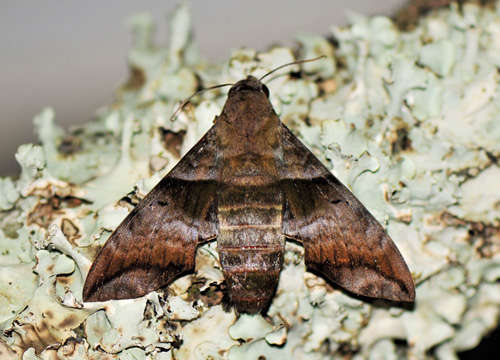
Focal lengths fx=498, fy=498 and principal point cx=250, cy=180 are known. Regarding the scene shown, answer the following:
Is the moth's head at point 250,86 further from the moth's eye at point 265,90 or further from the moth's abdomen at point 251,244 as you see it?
the moth's abdomen at point 251,244

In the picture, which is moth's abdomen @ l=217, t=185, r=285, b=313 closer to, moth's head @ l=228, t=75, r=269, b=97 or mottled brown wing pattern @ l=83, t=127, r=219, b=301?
mottled brown wing pattern @ l=83, t=127, r=219, b=301

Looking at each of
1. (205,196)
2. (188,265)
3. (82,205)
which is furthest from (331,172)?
(82,205)

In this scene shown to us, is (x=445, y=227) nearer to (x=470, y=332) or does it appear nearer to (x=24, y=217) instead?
(x=470, y=332)

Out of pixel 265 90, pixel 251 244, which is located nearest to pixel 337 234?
pixel 251 244

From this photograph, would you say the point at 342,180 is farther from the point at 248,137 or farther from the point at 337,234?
the point at 248,137

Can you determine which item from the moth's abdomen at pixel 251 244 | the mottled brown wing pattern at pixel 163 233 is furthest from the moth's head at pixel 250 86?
the moth's abdomen at pixel 251 244

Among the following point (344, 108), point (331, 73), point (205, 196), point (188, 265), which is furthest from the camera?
point (331, 73)

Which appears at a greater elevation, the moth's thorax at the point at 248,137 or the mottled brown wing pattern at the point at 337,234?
the moth's thorax at the point at 248,137
